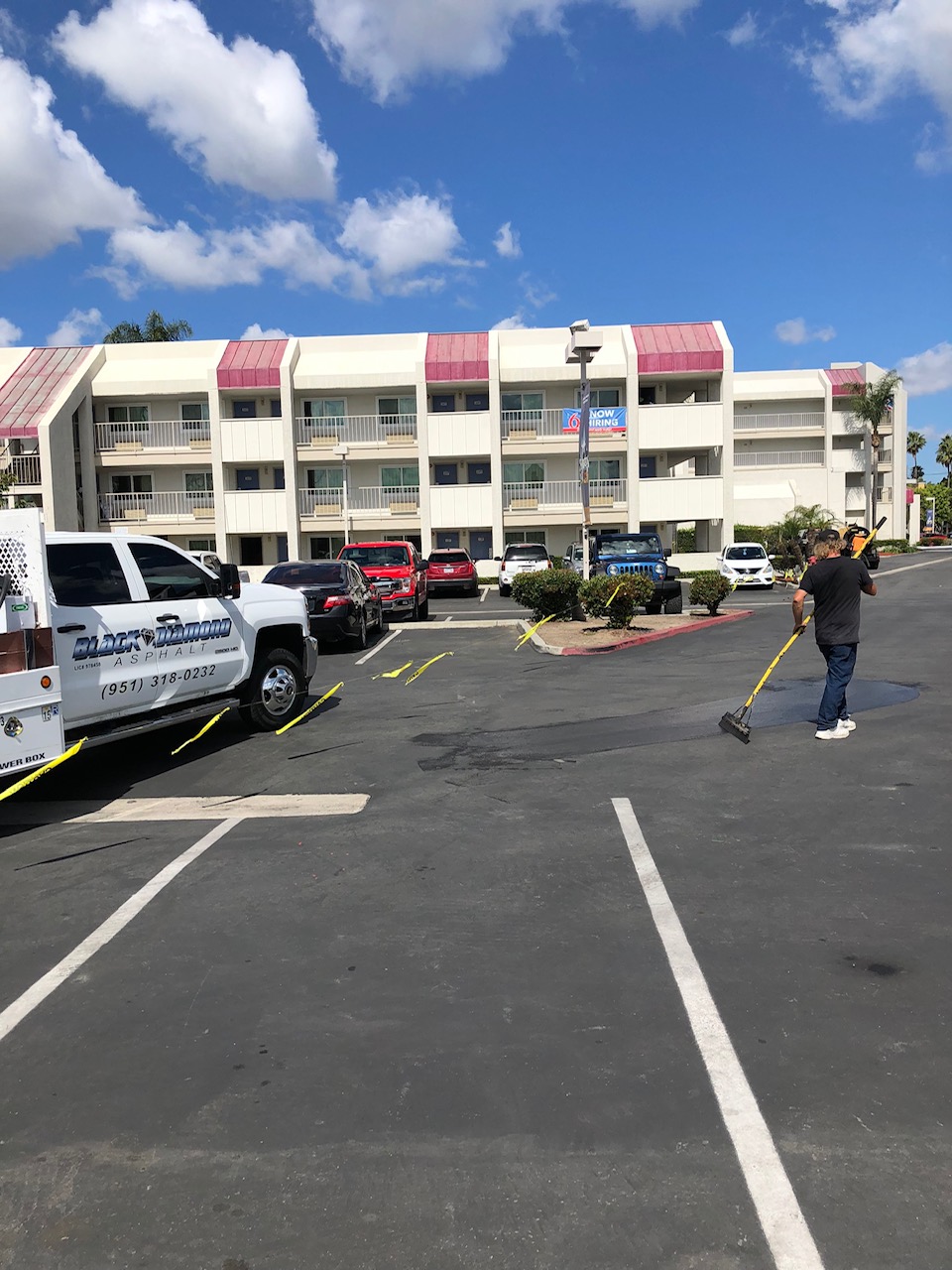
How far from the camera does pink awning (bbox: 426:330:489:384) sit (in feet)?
Result: 140

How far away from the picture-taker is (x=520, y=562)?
34688 mm

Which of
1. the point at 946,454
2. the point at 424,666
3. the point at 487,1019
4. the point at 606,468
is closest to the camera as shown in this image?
the point at 487,1019

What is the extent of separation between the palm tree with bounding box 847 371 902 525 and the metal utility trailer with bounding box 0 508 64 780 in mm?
60113

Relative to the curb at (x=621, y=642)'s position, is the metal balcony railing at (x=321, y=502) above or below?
above

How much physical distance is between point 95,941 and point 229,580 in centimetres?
519

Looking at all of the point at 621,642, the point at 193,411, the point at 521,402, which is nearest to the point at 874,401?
the point at 521,402

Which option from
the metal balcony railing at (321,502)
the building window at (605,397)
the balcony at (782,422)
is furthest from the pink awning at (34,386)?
the balcony at (782,422)

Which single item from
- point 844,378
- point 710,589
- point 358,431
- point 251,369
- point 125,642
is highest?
point 844,378

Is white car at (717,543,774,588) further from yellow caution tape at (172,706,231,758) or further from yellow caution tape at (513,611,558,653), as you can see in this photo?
yellow caution tape at (172,706,231,758)

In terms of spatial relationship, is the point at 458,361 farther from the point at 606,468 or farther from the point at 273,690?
the point at 273,690

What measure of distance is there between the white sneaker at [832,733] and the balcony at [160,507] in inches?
1491

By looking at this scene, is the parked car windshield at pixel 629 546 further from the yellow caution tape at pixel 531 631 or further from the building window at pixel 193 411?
the building window at pixel 193 411

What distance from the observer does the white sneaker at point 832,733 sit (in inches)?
358

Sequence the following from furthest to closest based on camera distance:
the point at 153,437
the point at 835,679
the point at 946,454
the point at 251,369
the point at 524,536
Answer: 1. the point at 946,454
2. the point at 524,536
3. the point at 153,437
4. the point at 251,369
5. the point at 835,679
